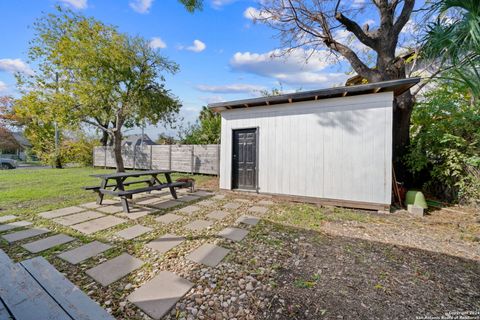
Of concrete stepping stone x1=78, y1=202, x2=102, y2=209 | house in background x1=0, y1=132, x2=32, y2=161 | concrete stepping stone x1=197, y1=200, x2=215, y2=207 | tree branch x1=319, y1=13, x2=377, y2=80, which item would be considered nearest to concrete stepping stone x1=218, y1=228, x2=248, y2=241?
concrete stepping stone x1=197, y1=200, x2=215, y2=207

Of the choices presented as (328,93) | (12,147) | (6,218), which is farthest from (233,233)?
(12,147)

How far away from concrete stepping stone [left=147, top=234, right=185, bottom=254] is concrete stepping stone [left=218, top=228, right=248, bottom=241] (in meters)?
0.63

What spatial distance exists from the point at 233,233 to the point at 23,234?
123 inches

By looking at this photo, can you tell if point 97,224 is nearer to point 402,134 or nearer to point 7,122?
point 402,134

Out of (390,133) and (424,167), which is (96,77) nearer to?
(390,133)

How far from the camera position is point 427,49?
11.1ft

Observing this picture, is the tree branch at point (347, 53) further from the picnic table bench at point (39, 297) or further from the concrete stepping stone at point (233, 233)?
the picnic table bench at point (39, 297)

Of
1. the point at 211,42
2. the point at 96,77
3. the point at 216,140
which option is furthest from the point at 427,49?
the point at 96,77

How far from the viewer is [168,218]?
3.72 metres

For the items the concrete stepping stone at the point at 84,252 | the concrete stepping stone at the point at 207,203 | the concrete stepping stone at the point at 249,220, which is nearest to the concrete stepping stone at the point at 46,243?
the concrete stepping stone at the point at 84,252

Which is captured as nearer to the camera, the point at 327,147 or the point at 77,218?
the point at 77,218

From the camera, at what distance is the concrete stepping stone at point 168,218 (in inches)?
140

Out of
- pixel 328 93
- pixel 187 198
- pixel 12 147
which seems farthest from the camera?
pixel 12 147

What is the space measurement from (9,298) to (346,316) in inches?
94.1
